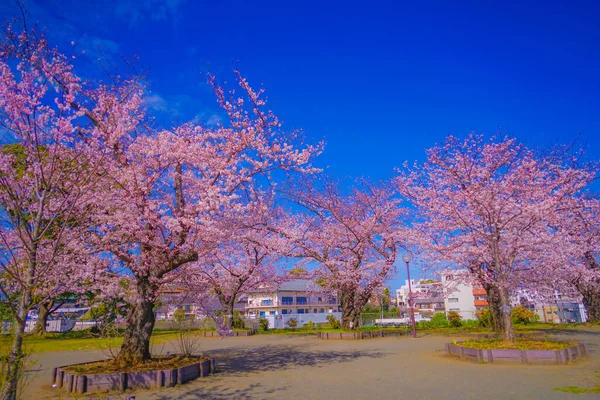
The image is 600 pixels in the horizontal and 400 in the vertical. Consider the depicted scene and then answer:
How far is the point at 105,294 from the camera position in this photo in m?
24.1

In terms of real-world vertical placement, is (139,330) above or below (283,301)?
below

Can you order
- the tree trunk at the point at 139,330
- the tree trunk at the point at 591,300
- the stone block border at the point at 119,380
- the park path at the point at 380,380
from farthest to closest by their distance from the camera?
the tree trunk at the point at 591,300 < the tree trunk at the point at 139,330 < the stone block border at the point at 119,380 < the park path at the point at 380,380

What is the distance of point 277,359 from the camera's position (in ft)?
41.0

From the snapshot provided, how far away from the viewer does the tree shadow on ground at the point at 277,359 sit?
10.6 m

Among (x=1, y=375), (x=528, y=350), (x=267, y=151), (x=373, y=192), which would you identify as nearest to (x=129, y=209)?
(x=267, y=151)

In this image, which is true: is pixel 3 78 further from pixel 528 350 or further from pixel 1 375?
pixel 528 350

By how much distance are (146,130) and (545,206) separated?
12320mm

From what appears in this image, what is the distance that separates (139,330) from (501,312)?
453 inches

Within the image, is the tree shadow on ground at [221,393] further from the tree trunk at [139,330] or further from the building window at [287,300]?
the building window at [287,300]

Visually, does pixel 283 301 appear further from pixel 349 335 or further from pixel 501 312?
pixel 501 312

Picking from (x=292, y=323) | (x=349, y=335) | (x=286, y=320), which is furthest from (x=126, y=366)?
(x=286, y=320)

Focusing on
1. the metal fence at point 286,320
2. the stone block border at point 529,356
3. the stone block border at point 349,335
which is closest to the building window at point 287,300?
the metal fence at point 286,320

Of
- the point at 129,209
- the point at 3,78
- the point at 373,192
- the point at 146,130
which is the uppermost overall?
the point at 373,192

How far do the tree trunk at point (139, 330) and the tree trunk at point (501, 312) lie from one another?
10.1 meters
